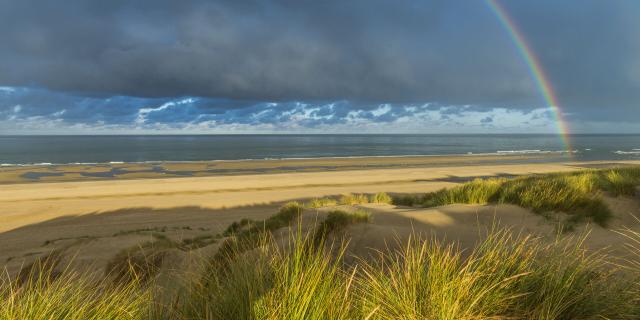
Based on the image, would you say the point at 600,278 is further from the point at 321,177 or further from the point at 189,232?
the point at 321,177

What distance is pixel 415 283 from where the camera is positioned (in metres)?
3.03

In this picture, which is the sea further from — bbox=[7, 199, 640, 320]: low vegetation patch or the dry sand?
bbox=[7, 199, 640, 320]: low vegetation patch

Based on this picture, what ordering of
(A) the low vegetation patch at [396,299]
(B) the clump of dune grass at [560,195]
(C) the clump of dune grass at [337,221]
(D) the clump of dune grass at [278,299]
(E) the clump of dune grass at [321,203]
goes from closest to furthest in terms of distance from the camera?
(D) the clump of dune grass at [278,299]
(A) the low vegetation patch at [396,299]
(C) the clump of dune grass at [337,221]
(B) the clump of dune grass at [560,195]
(E) the clump of dune grass at [321,203]

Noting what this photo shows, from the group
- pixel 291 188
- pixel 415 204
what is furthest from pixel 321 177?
pixel 415 204

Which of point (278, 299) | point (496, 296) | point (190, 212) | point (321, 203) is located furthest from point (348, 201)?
point (278, 299)

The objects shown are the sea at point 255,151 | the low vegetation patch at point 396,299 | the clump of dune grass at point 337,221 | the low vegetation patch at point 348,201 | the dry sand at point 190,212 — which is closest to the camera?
the low vegetation patch at point 396,299

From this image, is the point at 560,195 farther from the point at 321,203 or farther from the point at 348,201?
the point at 321,203

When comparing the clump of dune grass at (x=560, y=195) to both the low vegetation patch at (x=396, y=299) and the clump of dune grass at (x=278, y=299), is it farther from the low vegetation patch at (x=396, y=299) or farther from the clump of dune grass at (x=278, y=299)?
the clump of dune grass at (x=278, y=299)

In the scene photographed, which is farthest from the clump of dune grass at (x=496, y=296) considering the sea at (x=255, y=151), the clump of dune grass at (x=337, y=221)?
the sea at (x=255, y=151)

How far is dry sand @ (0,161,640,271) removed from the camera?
802cm

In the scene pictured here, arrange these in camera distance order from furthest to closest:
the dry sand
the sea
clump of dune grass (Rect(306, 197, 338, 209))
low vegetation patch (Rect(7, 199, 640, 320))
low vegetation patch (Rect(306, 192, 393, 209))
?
the sea
low vegetation patch (Rect(306, 192, 393, 209))
clump of dune grass (Rect(306, 197, 338, 209))
the dry sand
low vegetation patch (Rect(7, 199, 640, 320))

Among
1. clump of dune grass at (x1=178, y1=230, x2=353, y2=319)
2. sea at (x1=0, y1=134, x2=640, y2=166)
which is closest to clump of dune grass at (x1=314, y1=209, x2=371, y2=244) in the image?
clump of dune grass at (x1=178, y1=230, x2=353, y2=319)

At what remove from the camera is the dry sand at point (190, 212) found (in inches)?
316

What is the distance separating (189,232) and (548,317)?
11225 millimetres
